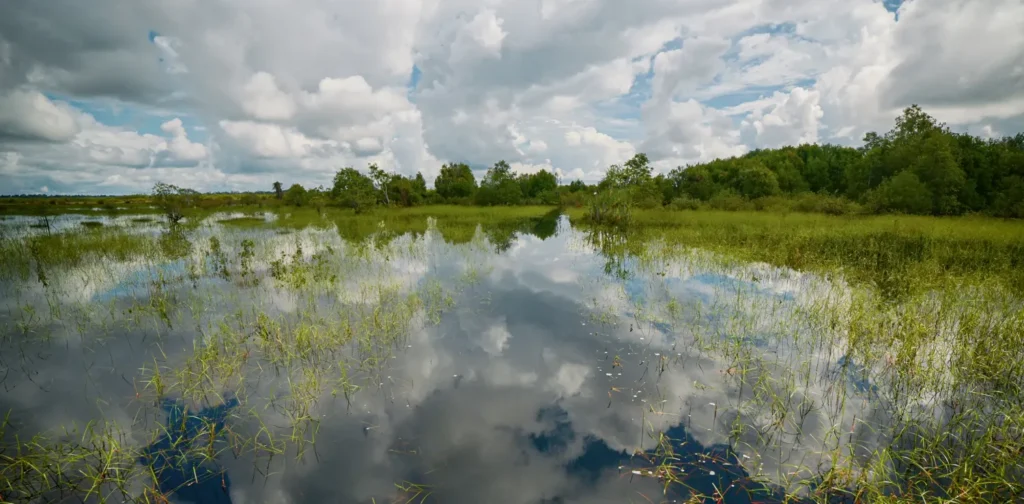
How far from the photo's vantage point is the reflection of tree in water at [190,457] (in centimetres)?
510

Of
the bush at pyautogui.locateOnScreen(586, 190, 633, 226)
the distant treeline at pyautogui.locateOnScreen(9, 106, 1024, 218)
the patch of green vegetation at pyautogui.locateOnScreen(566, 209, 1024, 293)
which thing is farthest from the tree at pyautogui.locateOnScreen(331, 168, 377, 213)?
the patch of green vegetation at pyautogui.locateOnScreen(566, 209, 1024, 293)

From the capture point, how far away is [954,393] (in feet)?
21.8

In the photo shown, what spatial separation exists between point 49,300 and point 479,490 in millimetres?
16588

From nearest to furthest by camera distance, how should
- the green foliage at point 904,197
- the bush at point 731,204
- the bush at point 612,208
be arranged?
the green foliage at point 904,197
the bush at point 612,208
the bush at point 731,204

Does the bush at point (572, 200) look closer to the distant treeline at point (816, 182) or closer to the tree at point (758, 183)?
the distant treeline at point (816, 182)

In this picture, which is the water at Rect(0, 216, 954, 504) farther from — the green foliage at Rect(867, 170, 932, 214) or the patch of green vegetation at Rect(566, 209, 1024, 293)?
the green foliage at Rect(867, 170, 932, 214)

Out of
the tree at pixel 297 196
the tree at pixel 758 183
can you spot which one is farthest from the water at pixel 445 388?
the tree at pixel 297 196

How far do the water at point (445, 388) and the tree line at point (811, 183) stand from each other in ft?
94.0

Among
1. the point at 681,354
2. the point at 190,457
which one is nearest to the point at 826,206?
the point at 681,354

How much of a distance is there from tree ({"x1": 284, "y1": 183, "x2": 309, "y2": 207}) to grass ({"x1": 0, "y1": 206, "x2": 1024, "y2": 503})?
59.0 metres

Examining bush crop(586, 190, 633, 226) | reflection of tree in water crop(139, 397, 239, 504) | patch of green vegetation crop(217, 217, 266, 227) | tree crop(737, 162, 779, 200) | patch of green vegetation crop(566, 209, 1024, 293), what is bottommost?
reflection of tree in water crop(139, 397, 239, 504)

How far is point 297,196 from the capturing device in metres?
76.2

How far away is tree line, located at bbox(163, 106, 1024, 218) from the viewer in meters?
36.2

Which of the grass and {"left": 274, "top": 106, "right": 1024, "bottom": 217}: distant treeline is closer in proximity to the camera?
the grass
